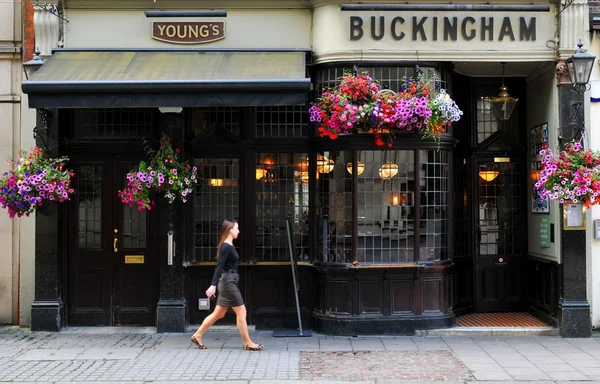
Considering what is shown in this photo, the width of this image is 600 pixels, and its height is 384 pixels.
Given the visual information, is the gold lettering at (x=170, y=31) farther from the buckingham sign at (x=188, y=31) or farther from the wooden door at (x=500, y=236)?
the wooden door at (x=500, y=236)

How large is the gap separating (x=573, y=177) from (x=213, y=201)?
5506 millimetres

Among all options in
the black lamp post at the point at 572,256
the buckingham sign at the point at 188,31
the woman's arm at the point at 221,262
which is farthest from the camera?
the buckingham sign at the point at 188,31

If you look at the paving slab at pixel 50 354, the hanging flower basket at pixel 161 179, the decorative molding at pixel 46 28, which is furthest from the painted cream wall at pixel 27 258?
the hanging flower basket at pixel 161 179

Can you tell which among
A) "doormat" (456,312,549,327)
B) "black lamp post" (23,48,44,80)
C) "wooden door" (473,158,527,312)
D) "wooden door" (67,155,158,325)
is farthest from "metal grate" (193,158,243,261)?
"wooden door" (473,158,527,312)

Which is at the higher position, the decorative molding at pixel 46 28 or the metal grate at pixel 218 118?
the decorative molding at pixel 46 28

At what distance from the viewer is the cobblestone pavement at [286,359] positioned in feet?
25.0

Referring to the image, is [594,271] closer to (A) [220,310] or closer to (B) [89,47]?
(A) [220,310]

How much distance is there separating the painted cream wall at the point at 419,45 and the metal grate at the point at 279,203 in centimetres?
182

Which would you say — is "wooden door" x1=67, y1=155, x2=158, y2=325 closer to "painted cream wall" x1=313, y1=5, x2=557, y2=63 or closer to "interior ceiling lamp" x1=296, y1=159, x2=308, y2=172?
"interior ceiling lamp" x1=296, y1=159, x2=308, y2=172

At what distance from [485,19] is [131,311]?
7284 mm

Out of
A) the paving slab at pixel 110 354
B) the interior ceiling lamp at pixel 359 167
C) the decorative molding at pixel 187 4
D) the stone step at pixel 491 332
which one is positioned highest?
the decorative molding at pixel 187 4

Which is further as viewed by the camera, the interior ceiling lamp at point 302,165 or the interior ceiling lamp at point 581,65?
the interior ceiling lamp at point 302,165

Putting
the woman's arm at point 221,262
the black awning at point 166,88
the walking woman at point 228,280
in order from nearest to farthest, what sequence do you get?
the woman's arm at point 221,262, the walking woman at point 228,280, the black awning at point 166,88

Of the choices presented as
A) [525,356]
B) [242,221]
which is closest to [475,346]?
[525,356]
